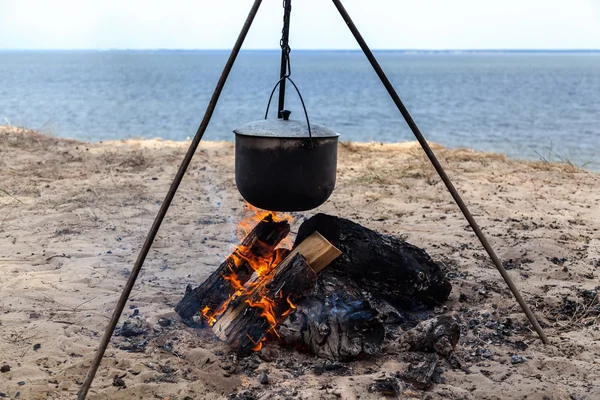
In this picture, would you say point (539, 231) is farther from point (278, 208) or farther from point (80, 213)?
point (80, 213)

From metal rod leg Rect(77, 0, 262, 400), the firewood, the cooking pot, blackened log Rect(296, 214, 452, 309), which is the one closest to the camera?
metal rod leg Rect(77, 0, 262, 400)

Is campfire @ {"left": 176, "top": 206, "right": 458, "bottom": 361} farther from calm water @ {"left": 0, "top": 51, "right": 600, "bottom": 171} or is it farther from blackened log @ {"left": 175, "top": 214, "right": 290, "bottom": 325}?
calm water @ {"left": 0, "top": 51, "right": 600, "bottom": 171}

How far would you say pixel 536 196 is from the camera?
6.77 meters

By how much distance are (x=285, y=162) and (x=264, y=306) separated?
901 millimetres

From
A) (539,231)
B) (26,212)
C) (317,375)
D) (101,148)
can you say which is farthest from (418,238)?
(101,148)

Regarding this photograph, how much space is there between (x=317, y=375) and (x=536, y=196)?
4.73m

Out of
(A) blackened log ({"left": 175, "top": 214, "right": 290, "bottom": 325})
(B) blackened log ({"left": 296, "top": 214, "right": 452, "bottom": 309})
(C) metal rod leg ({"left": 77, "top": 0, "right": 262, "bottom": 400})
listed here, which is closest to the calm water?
(B) blackened log ({"left": 296, "top": 214, "right": 452, "bottom": 309})

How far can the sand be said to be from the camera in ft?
9.98

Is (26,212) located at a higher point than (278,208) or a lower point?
lower

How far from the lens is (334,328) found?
331 centimetres

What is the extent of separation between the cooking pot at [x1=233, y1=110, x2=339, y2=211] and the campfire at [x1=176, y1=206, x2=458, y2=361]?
437 millimetres

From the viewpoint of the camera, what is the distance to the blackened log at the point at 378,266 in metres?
3.85

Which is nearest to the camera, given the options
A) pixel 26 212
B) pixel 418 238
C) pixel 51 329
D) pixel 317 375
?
pixel 317 375
